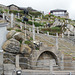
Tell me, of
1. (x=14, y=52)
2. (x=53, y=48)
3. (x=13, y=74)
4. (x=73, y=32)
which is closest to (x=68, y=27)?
(x=73, y=32)

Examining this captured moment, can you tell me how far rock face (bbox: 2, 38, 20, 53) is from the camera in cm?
1409

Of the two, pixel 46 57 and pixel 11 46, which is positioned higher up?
pixel 11 46

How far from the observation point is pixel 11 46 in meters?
14.2

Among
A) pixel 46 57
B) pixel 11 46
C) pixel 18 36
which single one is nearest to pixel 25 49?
pixel 11 46

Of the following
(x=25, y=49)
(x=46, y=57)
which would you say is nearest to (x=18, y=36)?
(x=25, y=49)

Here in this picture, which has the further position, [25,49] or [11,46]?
[25,49]

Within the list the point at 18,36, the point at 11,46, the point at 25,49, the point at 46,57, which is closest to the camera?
the point at 11,46

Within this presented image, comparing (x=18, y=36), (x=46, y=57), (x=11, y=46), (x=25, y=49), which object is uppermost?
(x=18, y=36)

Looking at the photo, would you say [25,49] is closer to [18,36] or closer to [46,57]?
[18,36]

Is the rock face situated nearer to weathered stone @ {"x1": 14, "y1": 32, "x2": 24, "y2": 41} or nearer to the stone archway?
weathered stone @ {"x1": 14, "y1": 32, "x2": 24, "y2": 41}

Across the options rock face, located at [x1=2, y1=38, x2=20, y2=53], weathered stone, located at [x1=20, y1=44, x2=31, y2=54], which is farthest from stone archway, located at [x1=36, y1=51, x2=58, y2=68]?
rock face, located at [x1=2, y1=38, x2=20, y2=53]

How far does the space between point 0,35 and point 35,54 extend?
163 inches

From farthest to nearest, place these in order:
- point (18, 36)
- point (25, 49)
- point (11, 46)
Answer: point (18, 36) < point (25, 49) < point (11, 46)

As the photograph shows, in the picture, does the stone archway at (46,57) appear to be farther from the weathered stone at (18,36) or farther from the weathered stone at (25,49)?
the weathered stone at (18,36)
